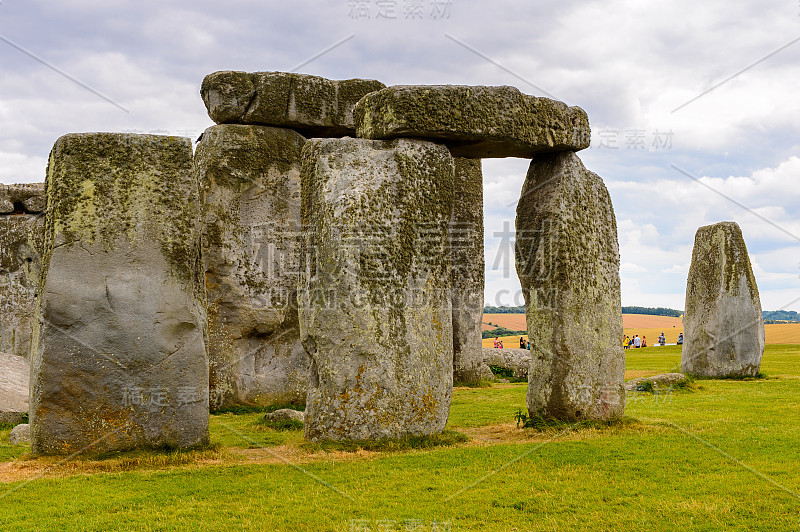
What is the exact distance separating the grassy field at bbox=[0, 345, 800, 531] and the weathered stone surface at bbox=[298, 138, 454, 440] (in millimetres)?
556

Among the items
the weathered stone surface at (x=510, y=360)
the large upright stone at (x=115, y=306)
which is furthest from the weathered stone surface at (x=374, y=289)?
the weathered stone surface at (x=510, y=360)

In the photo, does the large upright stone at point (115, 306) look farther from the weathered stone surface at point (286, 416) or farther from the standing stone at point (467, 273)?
the standing stone at point (467, 273)

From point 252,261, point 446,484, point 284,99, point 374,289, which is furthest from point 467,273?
point 446,484

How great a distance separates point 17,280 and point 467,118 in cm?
1303

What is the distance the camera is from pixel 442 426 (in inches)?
363

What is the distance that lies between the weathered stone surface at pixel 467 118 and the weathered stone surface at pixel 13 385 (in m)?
6.38

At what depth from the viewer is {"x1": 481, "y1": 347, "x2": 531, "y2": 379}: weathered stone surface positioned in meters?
19.8

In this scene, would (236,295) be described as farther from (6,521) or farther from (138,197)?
(6,521)

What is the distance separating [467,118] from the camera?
359 inches

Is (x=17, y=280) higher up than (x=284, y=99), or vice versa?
(x=284, y=99)

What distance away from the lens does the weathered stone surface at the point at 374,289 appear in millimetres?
8609

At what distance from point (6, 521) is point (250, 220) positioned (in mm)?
7724

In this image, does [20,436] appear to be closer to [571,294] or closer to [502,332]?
[571,294]

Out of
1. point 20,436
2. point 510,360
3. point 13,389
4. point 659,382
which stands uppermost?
point 510,360
